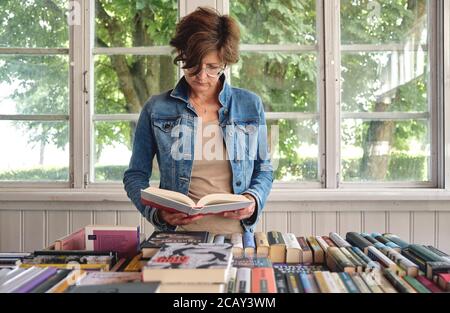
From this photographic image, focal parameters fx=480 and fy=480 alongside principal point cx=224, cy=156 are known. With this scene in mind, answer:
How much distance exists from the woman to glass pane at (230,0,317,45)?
0.93 meters

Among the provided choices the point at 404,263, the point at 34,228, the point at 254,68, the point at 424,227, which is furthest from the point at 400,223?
the point at 34,228

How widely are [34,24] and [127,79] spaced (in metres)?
0.59

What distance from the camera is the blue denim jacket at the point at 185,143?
1697 mm

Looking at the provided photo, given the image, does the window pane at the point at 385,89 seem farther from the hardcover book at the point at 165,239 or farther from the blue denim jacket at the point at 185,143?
the hardcover book at the point at 165,239

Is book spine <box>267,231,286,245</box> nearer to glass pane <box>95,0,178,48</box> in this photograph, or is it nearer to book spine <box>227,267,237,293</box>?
book spine <box>227,267,237,293</box>

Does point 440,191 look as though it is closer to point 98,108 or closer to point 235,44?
point 235,44

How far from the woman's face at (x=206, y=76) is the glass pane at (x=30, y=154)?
125 cm

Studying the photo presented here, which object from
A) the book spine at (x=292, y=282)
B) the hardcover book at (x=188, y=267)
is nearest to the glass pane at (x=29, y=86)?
the hardcover book at (x=188, y=267)

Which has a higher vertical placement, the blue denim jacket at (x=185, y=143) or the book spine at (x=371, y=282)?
the blue denim jacket at (x=185, y=143)

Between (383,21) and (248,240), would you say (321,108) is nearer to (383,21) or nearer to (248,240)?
(383,21)

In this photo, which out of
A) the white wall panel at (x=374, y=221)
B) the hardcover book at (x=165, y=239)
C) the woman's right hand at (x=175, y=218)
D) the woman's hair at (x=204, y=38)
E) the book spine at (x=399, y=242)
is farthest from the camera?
the white wall panel at (x=374, y=221)

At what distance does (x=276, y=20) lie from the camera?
8.57ft

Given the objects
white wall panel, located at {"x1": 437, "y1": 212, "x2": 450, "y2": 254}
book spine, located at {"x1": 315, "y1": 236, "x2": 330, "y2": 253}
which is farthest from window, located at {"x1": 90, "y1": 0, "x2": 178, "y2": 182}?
white wall panel, located at {"x1": 437, "y1": 212, "x2": 450, "y2": 254}
